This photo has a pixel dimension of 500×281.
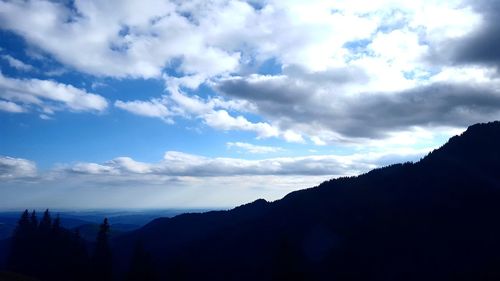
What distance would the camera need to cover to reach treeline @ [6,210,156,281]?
7150cm

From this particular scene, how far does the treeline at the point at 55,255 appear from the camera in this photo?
71500 mm

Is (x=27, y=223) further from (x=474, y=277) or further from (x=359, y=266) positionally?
(x=474, y=277)

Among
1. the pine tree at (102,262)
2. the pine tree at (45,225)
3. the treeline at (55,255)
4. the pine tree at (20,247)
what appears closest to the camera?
the pine tree at (102,262)

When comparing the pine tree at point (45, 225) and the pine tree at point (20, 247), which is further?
the pine tree at point (45, 225)

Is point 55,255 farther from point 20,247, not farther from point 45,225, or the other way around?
point 45,225

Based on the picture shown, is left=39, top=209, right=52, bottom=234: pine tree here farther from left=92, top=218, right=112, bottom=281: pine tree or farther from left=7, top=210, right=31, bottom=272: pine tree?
left=92, top=218, right=112, bottom=281: pine tree

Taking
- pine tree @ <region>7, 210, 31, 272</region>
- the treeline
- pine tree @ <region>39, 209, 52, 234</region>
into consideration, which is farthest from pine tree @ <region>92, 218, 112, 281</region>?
pine tree @ <region>39, 209, 52, 234</region>

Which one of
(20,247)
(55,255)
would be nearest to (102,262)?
(55,255)

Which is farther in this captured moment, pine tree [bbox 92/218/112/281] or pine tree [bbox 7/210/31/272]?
pine tree [bbox 7/210/31/272]

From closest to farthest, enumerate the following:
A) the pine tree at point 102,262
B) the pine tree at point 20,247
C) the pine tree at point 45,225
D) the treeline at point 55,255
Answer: the pine tree at point 102,262
the treeline at point 55,255
the pine tree at point 20,247
the pine tree at point 45,225

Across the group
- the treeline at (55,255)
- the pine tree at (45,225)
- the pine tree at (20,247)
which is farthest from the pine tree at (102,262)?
the pine tree at (45,225)

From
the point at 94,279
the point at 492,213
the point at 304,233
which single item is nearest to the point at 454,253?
the point at 492,213

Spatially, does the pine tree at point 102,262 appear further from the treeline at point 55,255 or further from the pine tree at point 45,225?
the pine tree at point 45,225

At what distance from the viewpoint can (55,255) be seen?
8419cm
